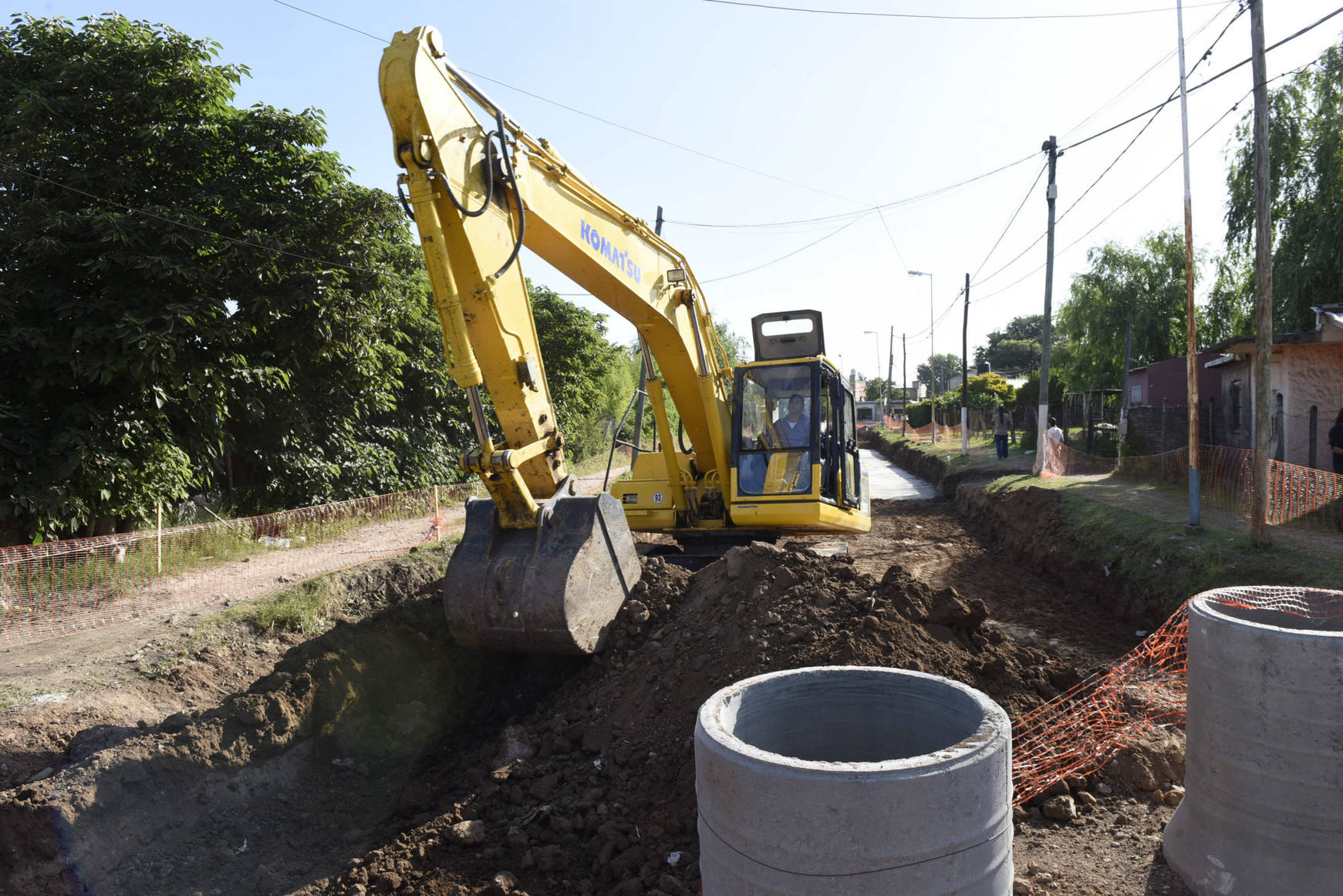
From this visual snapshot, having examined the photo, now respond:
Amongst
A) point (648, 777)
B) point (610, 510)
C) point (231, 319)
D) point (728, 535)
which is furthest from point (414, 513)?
point (648, 777)

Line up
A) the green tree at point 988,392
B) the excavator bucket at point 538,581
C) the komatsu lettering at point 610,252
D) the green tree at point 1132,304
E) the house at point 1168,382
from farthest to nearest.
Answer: the green tree at point 988,392, the green tree at point 1132,304, the house at point 1168,382, the komatsu lettering at point 610,252, the excavator bucket at point 538,581

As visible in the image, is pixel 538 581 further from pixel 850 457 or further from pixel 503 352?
pixel 850 457

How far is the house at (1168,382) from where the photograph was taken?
19.8 metres

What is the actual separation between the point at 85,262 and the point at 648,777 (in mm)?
9623

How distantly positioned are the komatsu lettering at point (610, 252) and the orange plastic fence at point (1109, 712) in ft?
15.5

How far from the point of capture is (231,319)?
436 inches

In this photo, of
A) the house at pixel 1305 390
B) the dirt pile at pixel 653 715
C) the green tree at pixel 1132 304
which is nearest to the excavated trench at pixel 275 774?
the dirt pile at pixel 653 715

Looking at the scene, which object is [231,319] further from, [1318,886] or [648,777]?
[1318,886]

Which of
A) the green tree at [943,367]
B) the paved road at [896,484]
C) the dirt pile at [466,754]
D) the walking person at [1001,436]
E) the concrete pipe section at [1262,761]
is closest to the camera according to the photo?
the concrete pipe section at [1262,761]

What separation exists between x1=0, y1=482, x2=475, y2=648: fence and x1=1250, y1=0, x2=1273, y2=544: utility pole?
9.93 m

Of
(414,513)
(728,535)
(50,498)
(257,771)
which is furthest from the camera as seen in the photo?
(414,513)

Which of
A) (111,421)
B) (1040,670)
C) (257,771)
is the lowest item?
(257,771)

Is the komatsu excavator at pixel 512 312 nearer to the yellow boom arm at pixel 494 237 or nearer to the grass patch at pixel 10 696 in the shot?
the yellow boom arm at pixel 494 237

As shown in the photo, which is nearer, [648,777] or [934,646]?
[648,777]
